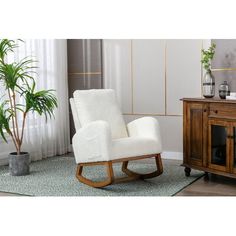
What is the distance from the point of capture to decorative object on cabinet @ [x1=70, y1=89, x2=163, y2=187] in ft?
11.9

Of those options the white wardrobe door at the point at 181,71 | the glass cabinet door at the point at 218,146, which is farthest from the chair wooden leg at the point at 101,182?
the white wardrobe door at the point at 181,71

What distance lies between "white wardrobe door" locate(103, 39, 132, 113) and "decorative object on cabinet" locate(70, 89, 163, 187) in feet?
3.56

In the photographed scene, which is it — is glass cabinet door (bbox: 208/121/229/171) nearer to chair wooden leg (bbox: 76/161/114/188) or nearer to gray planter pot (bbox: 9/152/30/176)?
chair wooden leg (bbox: 76/161/114/188)

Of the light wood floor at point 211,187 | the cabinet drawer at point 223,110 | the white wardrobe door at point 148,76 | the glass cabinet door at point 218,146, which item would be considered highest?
the white wardrobe door at point 148,76

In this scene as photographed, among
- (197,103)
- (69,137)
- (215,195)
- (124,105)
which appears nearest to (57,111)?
(69,137)

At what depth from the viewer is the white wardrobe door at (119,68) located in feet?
17.4

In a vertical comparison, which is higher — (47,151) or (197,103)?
(197,103)

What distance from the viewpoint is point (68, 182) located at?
399 cm

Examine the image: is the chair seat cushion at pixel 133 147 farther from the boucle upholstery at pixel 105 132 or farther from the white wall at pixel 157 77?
the white wall at pixel 157 77

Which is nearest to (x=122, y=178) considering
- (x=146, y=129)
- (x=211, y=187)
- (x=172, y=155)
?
(x=146, y=129)

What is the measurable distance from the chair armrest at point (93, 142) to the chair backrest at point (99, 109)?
0.23 meters

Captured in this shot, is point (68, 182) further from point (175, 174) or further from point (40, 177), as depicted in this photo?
point (175, 174)

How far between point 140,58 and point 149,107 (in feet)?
1.92

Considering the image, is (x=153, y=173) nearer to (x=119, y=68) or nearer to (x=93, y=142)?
(x=93, y=142)
